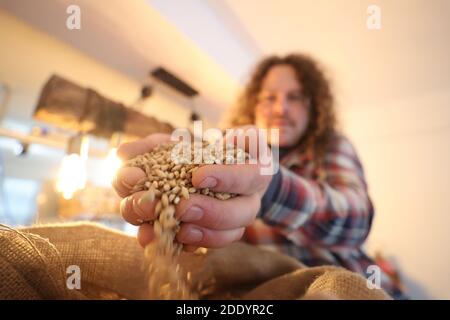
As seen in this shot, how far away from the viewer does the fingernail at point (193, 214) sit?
1.05 feet

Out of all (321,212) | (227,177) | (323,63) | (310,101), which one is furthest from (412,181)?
(227,177)

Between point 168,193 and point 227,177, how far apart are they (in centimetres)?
8

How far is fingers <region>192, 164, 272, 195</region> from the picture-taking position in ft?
1.05

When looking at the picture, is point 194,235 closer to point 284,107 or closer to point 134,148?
point 134,148

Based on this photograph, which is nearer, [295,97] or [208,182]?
[208,182]

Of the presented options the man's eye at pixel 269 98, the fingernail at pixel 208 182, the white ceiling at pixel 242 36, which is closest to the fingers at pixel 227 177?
the fingernail at pixel 208 182

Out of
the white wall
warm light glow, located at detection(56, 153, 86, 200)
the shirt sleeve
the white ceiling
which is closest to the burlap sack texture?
the shirt sleeve

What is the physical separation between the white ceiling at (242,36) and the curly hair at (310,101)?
0.91 ft

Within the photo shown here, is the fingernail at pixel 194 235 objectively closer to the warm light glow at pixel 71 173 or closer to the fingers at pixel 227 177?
the fingers at pixel 227 177

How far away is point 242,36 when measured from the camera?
1.40m

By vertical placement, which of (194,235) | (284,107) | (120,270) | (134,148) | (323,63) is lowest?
(120,270)

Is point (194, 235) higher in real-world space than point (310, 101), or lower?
lower

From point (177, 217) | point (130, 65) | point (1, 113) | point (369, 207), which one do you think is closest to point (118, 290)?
point (177, 217)

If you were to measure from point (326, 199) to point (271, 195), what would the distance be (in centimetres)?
16
